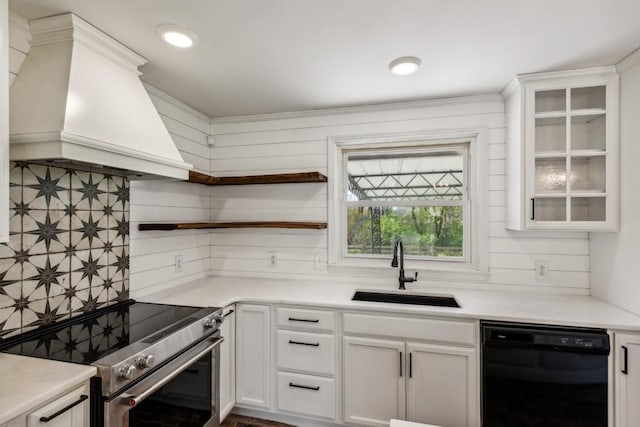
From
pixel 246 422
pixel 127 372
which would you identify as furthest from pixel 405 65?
pixel 246 422

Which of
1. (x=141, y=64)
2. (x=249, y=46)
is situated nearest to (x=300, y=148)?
(x=249, y=46)

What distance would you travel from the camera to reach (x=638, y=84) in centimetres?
178

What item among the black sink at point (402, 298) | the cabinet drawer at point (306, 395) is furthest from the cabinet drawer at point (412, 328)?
the cabinet drawer at point (306, 395)

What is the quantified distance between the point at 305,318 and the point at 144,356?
99 centimetres

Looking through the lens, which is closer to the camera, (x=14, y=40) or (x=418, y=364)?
(x=14, y=40)

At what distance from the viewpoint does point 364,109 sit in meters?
2.63

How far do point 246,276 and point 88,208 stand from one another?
54.6 inches

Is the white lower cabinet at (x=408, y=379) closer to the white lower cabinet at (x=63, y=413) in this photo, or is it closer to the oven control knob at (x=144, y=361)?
the oven control knob at (x=144, y=361)

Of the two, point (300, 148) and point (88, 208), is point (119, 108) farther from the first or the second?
point (300, 148)

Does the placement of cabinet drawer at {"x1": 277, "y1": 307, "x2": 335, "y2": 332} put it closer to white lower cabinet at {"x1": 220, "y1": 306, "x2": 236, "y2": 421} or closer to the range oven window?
white lower cabinet at {"x1": 220, "y1": 306, "x2": 236, "y2": 421}

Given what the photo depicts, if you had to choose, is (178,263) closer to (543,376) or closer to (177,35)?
(177,35)

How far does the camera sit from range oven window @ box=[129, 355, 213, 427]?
141 centimetres

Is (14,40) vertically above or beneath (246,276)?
above

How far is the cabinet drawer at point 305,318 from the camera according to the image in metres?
2.09
